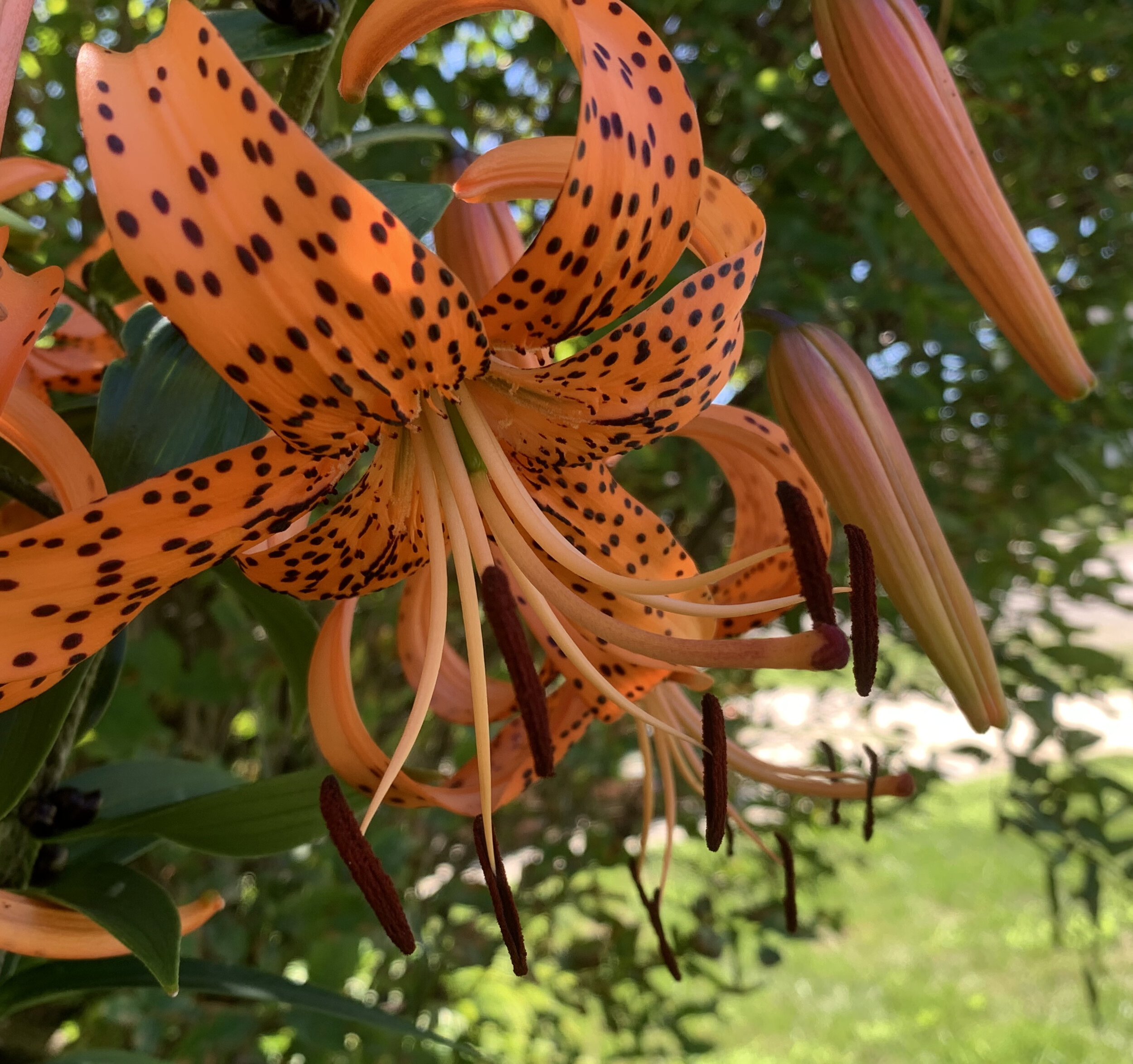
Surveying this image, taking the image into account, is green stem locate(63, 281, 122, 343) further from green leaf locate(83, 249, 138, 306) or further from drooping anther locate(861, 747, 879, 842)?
drooping anther locate(861, 747, 879, 842)

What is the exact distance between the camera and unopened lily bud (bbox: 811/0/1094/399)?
1.69 ft

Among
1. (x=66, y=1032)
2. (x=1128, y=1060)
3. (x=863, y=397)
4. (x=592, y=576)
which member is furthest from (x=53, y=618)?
(x=1128, y=1060)

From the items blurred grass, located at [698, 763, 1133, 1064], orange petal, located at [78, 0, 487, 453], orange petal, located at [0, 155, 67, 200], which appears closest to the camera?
orange petal, located at [78, 0, 487, 453]

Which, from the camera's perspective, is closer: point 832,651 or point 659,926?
point 832,651

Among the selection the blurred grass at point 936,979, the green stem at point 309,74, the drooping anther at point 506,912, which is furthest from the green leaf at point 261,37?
the blurred grass at point 936,979

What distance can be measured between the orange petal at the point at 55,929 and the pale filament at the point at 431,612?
101 millimetres

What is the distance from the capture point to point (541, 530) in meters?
0.51

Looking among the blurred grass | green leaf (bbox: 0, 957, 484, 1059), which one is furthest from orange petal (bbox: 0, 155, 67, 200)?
the blurred grass

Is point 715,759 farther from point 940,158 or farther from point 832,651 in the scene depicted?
point 940,158

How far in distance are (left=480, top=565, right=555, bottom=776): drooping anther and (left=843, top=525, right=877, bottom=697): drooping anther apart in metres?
0.14

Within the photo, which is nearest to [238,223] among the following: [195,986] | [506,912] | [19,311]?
[19,311]

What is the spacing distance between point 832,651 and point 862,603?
43 mm

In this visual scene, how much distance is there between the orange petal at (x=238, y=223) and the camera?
1.03ft

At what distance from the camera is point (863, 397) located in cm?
52
